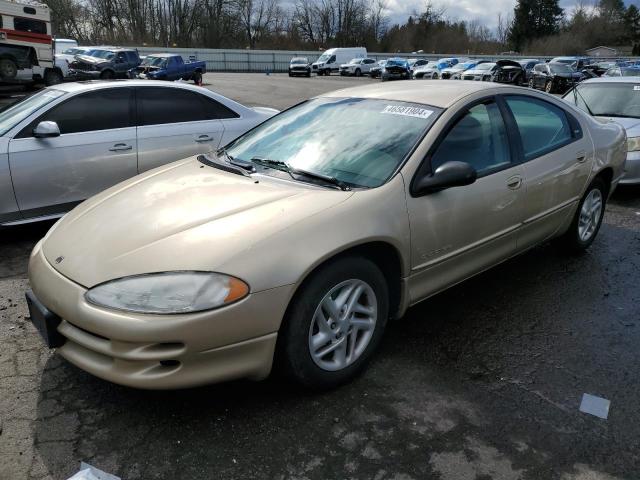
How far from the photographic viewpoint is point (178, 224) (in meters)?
2.62

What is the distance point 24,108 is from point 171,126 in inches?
52.7

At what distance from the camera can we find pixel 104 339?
2.34 metres

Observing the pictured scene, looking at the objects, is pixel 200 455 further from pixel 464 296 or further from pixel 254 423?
pixel 464 296

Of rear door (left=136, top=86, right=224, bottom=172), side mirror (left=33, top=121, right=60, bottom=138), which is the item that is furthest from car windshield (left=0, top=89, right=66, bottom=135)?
rear door (left=136, top=86, right=224, bottom=172)

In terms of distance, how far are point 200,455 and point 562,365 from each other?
2.06 metres

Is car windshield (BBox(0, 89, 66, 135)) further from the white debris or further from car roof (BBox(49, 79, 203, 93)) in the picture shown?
the white debris

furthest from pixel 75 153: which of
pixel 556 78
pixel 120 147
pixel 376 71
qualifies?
pixel 376 71

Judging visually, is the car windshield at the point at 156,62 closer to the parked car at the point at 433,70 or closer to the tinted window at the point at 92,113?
the parked car at the point at 433,70

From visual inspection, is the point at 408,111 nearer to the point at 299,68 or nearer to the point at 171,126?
the point at 171,126

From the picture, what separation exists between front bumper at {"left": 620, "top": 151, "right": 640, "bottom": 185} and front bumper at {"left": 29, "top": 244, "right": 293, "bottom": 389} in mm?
5851

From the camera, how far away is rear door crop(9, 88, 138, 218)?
476 centimetres

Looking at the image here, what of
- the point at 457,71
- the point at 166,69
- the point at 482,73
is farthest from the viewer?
the point at 457,71

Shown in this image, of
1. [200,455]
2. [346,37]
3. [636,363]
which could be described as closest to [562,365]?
[636,363]

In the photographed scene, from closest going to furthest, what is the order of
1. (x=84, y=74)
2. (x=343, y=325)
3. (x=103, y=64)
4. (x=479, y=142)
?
1. (x=343, y=325)
2. (x=479, y=142)
3. (x=84, y=74)
4. (x=103, y=64)
